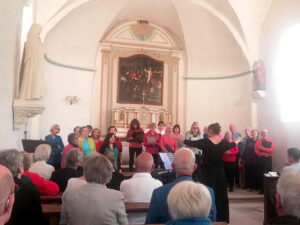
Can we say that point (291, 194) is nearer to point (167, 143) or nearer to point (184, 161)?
point (184, 161)

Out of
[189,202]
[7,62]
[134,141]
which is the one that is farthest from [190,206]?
[134,141]

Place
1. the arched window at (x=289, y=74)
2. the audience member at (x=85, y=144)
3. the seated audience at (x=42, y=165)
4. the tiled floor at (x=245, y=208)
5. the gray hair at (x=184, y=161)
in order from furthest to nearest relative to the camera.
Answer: the arched window at (x=289, y=74), the audience member at (x=85, y=144), the tiled floor at (x=245, y=208), the seated audience at (x=42, y=165), the gray hair at (x=184, y=161)

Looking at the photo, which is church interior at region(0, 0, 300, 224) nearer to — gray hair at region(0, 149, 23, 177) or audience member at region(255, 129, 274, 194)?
audience member at region(255, 129, 274, 194)

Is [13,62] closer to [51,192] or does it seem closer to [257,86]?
[51,192]

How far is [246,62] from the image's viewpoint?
11453mm

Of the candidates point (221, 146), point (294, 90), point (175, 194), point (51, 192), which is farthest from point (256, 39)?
point (175, 194)

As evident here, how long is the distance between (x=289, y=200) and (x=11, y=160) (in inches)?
84.0

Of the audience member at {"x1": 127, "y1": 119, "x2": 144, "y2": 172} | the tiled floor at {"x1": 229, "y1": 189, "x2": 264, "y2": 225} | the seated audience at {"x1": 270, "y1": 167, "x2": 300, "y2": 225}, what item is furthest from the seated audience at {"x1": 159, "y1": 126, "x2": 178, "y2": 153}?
the seated audience at {"x1": 270, "y1": 167, "x2": 300, "y2": 225}

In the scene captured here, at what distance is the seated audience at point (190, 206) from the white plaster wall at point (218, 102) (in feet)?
33.9

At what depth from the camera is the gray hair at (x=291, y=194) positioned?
170 cm

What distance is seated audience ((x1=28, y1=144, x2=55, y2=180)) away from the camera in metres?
3.95

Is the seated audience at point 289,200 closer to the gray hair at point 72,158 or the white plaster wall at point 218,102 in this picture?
the gray hair at point 72,158

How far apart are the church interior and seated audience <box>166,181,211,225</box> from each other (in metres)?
8.26

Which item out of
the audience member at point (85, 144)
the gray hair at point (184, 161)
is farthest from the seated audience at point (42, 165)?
the audience member at point (85, 144)
